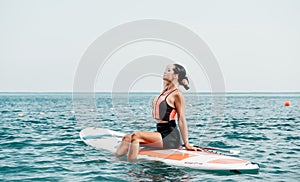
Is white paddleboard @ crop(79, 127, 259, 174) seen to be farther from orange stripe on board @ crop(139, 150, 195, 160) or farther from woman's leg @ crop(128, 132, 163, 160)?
woman's leg @ crop(128, 132, 163, 160)

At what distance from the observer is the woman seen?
8233 millimetres

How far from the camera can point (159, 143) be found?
8734mm

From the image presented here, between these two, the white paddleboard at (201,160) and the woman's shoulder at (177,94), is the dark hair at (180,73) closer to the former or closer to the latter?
the woman's shoulder at (177,94)

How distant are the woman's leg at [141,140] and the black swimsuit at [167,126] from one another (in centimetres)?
13

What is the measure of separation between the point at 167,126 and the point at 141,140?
2.27 ft

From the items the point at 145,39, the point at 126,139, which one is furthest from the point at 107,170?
the point at 145,39

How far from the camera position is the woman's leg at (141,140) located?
848 centimetres

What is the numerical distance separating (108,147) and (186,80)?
335cm

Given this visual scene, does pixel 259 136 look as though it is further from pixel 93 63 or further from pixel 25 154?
pixel 25 154

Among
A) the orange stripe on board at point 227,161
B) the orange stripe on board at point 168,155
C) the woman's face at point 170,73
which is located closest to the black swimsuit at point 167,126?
the orange stripe on board at point 168,155

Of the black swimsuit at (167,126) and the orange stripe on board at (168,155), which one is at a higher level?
the black swimsuit at (167,126)

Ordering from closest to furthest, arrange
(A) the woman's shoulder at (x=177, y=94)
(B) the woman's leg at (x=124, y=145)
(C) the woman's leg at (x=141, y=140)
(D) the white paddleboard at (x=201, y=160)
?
(D) the white paddleboard at (x=201, y=160), (A) the woman's shoulder at (x=177, y=94), (C) the woman's leg at (x=141, y=140), (B) the woman's leg at (x=124, y=145)

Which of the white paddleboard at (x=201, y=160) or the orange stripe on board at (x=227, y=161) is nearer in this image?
the white paddleboard at (x=201, y=160)

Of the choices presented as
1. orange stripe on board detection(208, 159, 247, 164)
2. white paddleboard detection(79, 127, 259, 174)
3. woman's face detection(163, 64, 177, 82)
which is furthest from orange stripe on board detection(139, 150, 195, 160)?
woman's face detection(163, 64, 177, 82)
